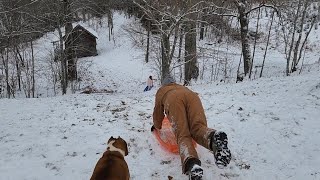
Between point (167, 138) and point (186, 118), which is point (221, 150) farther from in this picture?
point (167, 138)

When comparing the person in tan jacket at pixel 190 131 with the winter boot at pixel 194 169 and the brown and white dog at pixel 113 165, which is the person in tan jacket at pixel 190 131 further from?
the brown and white dog at pixel 113 165

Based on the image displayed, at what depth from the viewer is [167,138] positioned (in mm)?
6371

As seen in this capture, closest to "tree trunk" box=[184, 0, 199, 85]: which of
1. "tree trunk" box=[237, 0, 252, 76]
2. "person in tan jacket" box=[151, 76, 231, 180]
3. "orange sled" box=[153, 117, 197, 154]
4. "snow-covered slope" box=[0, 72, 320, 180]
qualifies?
"tree trunk" box=[237, 0, 252, 76]

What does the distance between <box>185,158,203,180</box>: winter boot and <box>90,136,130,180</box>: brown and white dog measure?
0.89m

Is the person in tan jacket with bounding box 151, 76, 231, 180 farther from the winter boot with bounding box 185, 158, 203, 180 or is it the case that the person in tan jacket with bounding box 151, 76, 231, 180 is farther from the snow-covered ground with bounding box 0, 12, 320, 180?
the snow-covered ground with bounding box 0, 12, 320, 180

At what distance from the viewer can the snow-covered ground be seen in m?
5.38

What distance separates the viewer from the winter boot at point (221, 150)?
4555 mm

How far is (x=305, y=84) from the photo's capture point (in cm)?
966

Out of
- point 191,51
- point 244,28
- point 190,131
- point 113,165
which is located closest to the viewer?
point 113,165

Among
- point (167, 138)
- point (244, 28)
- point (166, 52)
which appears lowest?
point (167, 138)

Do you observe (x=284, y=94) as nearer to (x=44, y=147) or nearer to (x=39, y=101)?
(x=44, y=147)

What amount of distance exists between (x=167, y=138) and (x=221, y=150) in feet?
6.40

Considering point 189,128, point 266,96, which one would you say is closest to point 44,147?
point 189,128

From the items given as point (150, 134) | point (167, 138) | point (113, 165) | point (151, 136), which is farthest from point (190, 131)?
point (150, 134)
